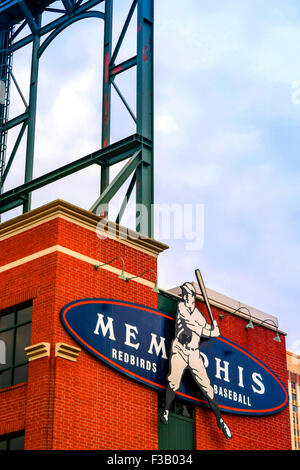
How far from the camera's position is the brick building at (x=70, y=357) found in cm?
2022

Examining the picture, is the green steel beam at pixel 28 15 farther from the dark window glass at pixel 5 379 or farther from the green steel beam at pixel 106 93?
the dark window glass at pixel 5 379

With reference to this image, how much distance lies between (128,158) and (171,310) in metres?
4.78

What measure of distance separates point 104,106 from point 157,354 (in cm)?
847

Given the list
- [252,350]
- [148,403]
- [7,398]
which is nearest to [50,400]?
[7,398]

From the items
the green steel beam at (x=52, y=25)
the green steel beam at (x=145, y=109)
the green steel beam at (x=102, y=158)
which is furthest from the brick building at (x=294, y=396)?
the green steel beam at (x=102, y=158)

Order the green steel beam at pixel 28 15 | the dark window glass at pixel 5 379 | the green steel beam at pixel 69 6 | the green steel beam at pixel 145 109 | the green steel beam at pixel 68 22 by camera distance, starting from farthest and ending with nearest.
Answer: the green steel beam at pixel 28 15
the green steel beam at pixel 69 6
the green steel beam at pixel 68 22
the green steel beam at pixel 145 109
the dark window glass at pixel 5 379

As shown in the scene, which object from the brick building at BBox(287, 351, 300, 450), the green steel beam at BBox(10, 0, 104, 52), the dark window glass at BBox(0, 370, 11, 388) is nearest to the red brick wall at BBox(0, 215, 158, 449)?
the dark window glass at BBox(0, 370, 11, 388)

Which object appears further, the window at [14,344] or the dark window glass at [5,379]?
the dark window glass at [5,379]

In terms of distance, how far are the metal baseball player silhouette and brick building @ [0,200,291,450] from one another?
0.41 meters

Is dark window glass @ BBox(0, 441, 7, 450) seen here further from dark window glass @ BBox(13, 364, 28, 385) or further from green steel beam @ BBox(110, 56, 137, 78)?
green steel beam @ BBox(110, 56, 137, 78)

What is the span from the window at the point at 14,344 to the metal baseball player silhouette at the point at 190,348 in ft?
12.5

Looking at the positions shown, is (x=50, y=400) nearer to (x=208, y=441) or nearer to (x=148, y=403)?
(x=148, y=403)

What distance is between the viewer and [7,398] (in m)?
21.2

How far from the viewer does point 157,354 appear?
22.8m
